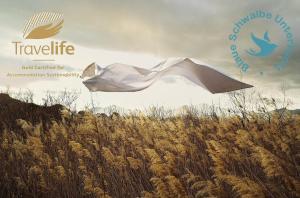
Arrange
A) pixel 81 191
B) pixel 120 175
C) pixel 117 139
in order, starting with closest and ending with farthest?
pixel 120 175 → pixel 81 191 → pixel 117 139

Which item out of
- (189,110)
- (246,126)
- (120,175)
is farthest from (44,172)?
(189,110)

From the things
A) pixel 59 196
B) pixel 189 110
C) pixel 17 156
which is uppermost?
pixel 189 110

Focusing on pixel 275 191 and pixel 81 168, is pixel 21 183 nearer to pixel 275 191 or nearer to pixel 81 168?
pixel 81 168

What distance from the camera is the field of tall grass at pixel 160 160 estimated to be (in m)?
4.53

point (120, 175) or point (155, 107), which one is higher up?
point (155, 107)

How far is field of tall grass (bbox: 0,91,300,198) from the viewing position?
178 inches

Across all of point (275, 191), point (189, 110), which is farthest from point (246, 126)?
point (275, 191)

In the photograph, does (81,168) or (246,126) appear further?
(246,126)

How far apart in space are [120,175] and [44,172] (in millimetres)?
1739

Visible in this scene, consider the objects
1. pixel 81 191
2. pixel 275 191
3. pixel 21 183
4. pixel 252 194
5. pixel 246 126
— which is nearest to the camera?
pixel 252 194

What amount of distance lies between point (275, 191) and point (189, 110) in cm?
644

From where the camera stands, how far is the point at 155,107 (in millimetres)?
11102

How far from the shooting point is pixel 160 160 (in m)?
4.75

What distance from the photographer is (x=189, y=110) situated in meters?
10.1
